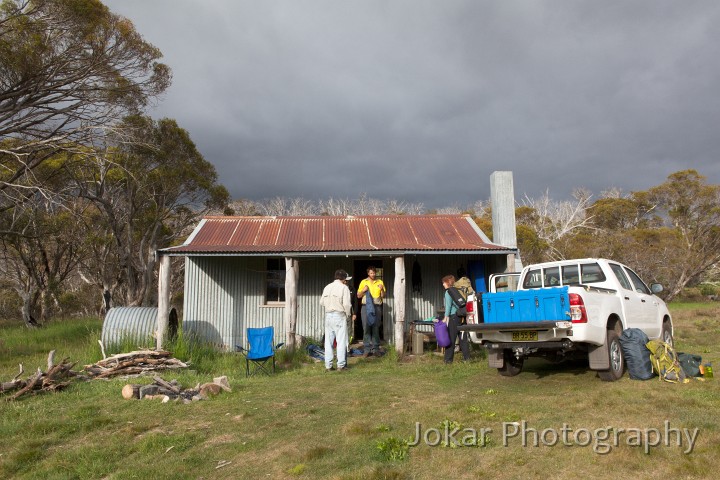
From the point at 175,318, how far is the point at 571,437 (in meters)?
10.9

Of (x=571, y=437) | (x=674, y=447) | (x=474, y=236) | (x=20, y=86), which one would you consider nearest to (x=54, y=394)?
(x=571, y=437)

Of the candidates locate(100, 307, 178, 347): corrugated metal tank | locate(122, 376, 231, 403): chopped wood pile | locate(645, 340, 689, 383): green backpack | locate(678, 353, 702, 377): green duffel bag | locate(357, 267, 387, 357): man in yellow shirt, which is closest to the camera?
locate(645, 340, 689, 383): green backpack

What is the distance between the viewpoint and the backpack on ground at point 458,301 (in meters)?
9.21

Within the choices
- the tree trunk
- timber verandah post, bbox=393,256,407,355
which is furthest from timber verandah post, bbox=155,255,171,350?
the tree trunk

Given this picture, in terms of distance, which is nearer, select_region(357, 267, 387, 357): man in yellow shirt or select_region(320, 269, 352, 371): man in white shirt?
select_region(320, 269, 352, 371): man in white shirt

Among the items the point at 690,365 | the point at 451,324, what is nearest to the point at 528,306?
the point at 690,365

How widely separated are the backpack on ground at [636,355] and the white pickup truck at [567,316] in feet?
0.42

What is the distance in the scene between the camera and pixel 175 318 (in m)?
13.0

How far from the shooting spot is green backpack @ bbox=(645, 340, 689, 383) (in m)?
6.48

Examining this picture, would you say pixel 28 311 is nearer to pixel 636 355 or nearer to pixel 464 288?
pixel 464 288

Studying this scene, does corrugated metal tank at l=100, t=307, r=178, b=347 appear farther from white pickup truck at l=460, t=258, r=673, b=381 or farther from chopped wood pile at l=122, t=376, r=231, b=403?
white pickup truck at l=460, t=258, r=673, b=381

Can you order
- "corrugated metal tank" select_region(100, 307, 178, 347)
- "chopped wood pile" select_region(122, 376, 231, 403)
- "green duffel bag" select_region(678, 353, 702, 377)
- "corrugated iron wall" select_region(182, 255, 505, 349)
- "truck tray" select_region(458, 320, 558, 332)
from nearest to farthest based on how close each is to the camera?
"truck tray" select_region(458, 320, 558, 332) < "green duffel bag" select_region(678, 353, 702, 377) < "chopped wood pile" select_region(122, 376, 231, 403) < "corrugated metal tank" select_region(100, 307, 178, 347) < "corrugated iron wall" select_region(182, 255, 505, 349)

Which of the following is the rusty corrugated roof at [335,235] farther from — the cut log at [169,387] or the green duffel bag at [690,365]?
the green duffel bag at [690,365]

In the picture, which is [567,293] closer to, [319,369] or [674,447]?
[674,447]
